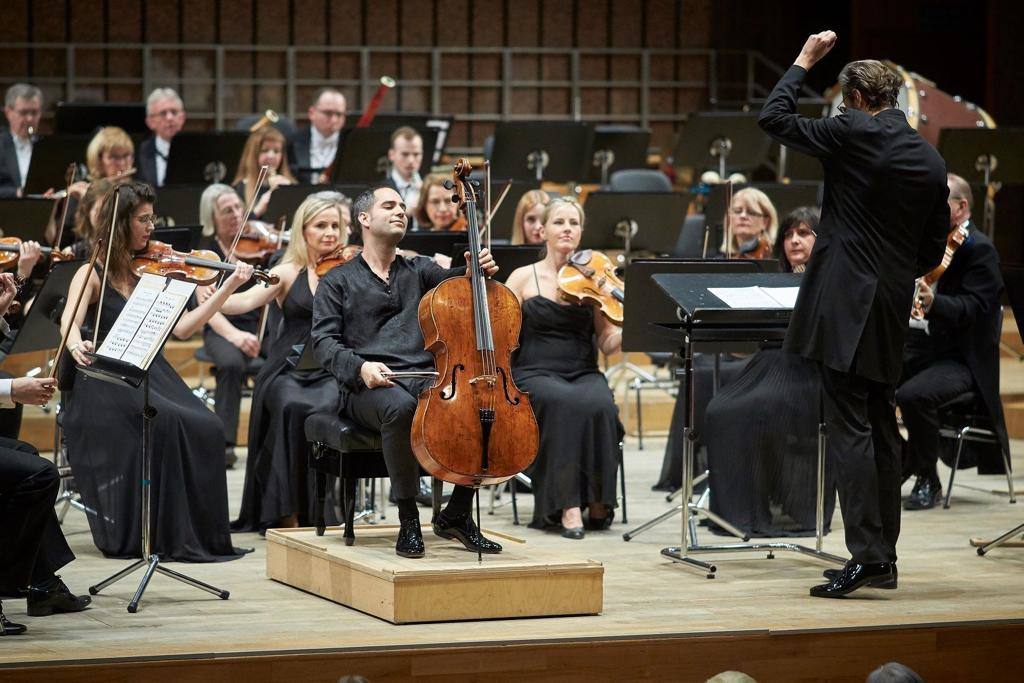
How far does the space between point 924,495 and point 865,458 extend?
1.74 m

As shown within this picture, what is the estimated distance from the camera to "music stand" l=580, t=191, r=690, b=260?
6.11m

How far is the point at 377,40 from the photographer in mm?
10992

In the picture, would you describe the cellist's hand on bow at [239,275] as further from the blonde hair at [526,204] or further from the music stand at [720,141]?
the music stand at [720,141]

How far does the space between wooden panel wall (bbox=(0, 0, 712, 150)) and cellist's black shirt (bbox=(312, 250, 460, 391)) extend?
7200mm

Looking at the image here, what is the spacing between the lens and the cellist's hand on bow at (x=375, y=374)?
3.63m

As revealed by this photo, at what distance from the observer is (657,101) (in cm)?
1134

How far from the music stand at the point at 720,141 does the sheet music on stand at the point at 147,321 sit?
4376 millimetres

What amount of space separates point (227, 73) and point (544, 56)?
7.93 feet

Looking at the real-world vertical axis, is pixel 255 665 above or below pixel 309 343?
below

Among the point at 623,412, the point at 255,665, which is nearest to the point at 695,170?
the point at 623,412

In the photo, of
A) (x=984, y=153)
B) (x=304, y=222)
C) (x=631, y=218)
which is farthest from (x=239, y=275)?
(x=984, y=153)

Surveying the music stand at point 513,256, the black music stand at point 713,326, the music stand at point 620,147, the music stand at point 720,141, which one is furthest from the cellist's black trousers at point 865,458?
the music stand at point 620,147

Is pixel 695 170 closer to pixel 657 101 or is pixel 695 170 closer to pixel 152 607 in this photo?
pixel 657 101

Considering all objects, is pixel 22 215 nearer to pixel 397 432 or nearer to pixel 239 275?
pixel 239 275
